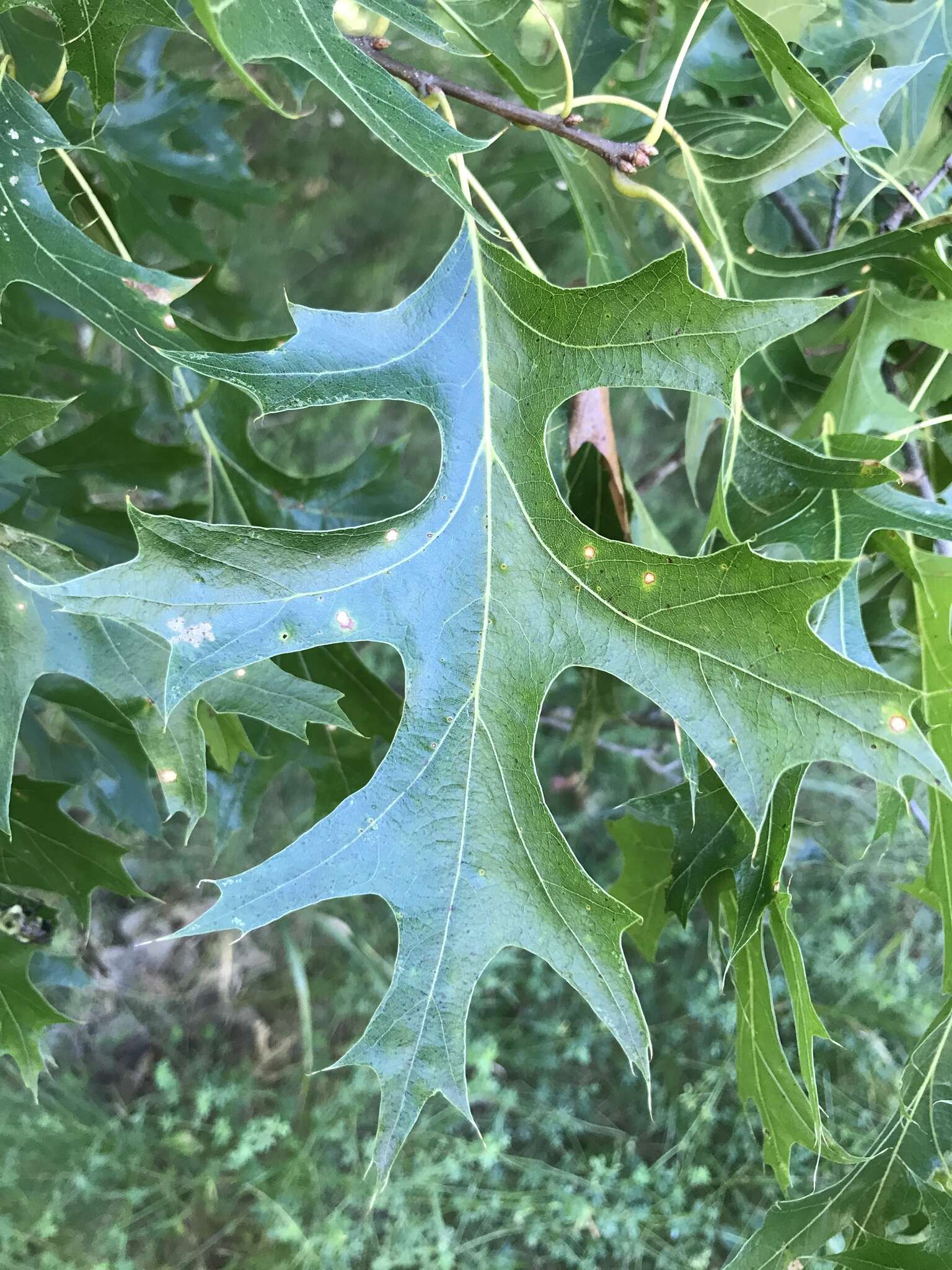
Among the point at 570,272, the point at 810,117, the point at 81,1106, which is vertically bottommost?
the point at 81,1106

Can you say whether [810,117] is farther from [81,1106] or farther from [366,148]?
[81,1106]

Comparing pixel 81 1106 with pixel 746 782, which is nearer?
pixel 746 782

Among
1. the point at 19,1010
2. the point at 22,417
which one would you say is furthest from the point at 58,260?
the point at 19,1010

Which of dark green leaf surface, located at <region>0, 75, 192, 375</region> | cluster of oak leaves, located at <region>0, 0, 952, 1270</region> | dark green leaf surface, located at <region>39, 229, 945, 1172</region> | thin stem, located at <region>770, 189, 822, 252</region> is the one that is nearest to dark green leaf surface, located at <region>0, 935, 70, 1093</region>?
cluster of oak leaves, located at <region>0, 0, 952, 1270</region>

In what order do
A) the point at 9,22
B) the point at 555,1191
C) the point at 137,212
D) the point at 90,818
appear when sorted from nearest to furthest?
the point at 9,22
the point at 137,212
the point at 555,1191
the point at 90,818

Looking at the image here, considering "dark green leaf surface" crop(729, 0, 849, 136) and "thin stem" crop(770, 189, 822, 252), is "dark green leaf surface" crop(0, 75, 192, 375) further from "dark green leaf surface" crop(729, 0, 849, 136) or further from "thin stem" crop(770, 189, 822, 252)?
"thin stem" crop(770, 189, 822, 252)

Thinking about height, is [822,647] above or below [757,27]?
below

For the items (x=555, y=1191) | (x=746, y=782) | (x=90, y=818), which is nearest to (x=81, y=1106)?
(x=90, y=818)
